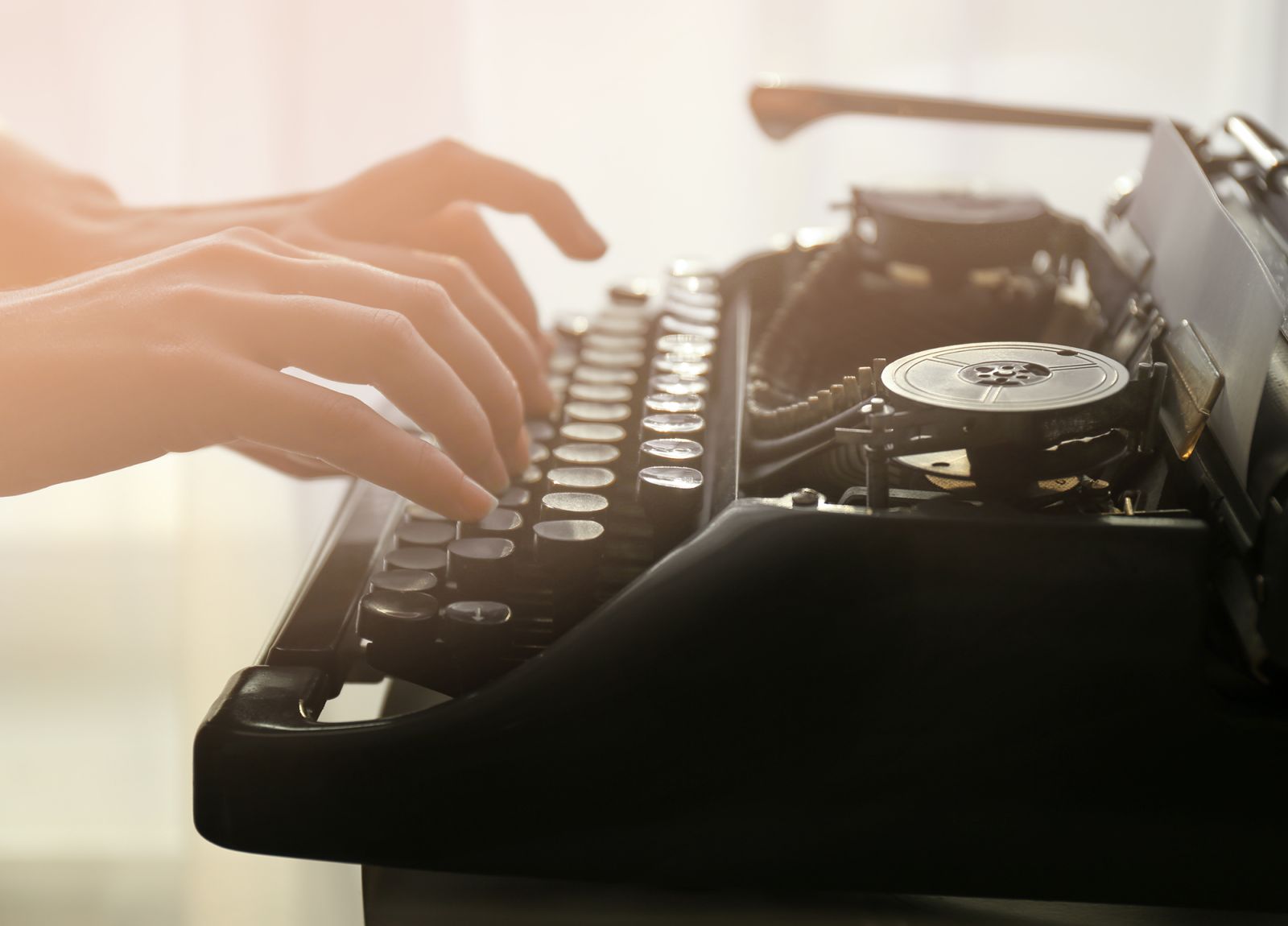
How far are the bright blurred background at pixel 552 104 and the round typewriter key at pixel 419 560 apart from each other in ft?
2.75

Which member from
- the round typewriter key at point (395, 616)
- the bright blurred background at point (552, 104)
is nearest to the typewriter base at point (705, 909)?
the round typewriter key at point (395, 616)

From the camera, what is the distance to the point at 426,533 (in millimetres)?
822

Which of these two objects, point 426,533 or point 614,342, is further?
point 614,342

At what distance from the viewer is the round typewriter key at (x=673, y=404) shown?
916 millimetres

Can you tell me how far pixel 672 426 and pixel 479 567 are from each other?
20 centimetres

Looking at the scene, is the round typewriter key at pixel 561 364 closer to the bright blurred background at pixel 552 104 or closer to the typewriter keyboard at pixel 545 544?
the typewriter keyboard at pixel 545 544

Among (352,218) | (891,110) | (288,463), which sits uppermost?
(891,110)

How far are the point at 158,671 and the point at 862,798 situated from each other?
0.75 m

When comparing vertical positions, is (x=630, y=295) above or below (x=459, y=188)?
below

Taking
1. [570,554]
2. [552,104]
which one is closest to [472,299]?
[570,554]

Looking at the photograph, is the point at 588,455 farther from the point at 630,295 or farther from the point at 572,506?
the point at 630,295

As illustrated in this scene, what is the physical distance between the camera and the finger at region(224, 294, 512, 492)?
0.68 m

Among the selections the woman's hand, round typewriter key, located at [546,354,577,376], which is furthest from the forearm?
round typewriter key, located at [546,354,577,376]

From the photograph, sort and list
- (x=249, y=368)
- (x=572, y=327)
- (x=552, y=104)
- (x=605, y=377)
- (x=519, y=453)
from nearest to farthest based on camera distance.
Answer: (x=249, y=368) → (x=519, y=453) → (x=605, y=377) → (x=572, y=327) → (x=552, y=104)
